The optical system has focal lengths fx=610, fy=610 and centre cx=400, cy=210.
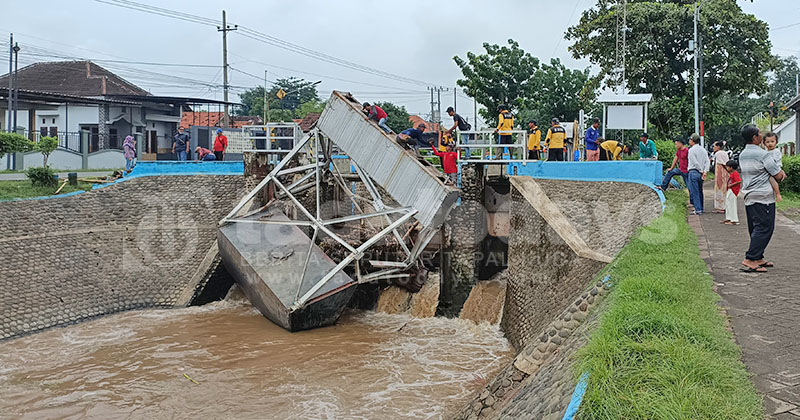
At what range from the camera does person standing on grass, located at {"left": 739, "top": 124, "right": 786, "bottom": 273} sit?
7.04 metres

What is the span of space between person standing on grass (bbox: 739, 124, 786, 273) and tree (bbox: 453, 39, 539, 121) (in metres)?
26.3

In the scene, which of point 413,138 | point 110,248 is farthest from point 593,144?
point 110,248

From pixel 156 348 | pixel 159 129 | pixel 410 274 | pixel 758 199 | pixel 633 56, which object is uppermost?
pixel 633 56

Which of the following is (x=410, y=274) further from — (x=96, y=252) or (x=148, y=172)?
(x=148, y=172)

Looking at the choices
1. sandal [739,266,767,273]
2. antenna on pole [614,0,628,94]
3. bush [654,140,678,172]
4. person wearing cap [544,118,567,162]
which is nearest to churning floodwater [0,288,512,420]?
sandal [739,266,767,273]

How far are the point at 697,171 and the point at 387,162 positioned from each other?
6.33 metres

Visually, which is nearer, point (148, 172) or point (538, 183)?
point (538, 183)

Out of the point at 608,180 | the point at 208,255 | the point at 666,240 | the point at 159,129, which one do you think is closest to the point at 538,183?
the point at 608,180

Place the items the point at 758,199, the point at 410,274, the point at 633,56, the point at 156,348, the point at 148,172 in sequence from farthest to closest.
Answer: the point at 633,56, the point at 148,172, the point at 410,274, the point at 156,348, the point at 758,199

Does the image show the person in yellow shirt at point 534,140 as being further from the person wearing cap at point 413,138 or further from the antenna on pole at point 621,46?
the antenna on pole at point 621,46

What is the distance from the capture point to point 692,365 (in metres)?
4.20

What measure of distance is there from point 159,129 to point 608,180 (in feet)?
88.5

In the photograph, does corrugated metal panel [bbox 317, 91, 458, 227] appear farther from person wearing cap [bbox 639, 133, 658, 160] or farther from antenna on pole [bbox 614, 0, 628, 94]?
antenna on pole [bbox 614, 0, 628, 94]

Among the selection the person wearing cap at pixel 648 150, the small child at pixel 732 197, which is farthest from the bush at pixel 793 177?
the small child at pixel 732 197
